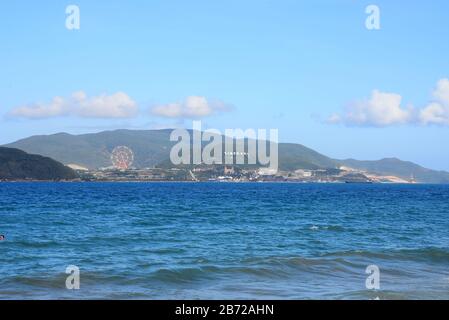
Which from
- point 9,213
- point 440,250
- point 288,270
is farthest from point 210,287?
point 9,213

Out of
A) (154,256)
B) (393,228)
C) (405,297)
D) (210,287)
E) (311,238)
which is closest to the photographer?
(405,297)

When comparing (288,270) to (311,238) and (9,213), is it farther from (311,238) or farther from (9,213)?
(9,213)

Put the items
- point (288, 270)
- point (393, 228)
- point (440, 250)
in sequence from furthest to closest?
point (393, 228) < point (440, 250) < point (288, 270)

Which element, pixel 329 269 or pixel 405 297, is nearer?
pixel 405 297

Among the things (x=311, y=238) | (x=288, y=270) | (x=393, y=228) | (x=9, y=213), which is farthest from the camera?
(x=9, y=213)

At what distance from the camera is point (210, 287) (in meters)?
20.1

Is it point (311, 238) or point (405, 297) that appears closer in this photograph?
point (405, 297)

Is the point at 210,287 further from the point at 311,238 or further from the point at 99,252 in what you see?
the point at 311,238

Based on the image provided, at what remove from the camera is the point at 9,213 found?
56906mm
